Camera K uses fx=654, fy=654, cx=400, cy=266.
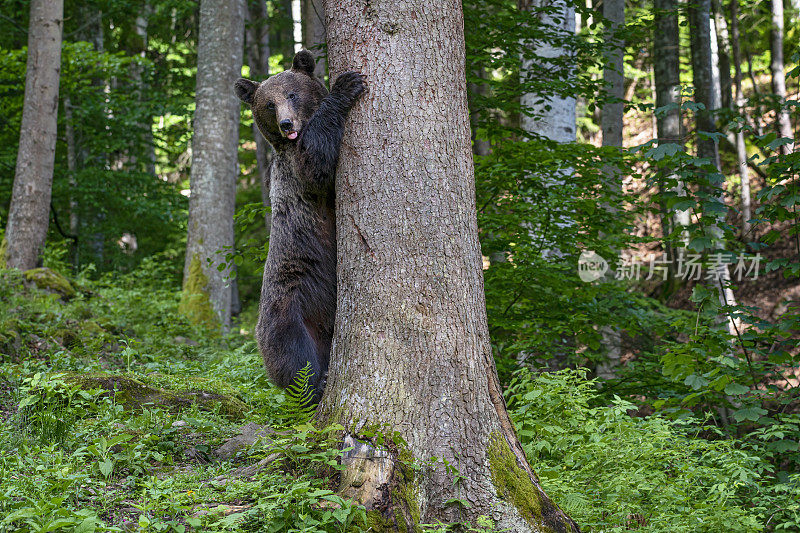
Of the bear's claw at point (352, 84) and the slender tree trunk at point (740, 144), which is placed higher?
the slender tree trunk at point (740, 144)

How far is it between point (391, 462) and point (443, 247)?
110 cm

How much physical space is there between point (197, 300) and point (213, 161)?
2.40m

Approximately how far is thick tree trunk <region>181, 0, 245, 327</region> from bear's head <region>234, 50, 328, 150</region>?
18.2 ft

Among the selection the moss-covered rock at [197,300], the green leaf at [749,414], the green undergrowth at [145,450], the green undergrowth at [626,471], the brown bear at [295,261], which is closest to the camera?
the green undergrowth at [145,450]

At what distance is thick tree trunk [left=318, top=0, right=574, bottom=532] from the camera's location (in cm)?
315

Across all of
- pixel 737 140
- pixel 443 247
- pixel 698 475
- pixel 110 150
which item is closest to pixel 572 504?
pixel 698 475

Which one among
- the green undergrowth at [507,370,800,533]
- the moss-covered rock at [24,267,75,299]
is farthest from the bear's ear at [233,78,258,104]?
the moss-covered rock at [24,267,75,299]

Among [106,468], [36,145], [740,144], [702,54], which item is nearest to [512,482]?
[106,468]

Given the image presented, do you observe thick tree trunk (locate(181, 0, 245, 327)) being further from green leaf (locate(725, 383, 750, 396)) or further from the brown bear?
green leaf (locate(725, 383, 750, 396))

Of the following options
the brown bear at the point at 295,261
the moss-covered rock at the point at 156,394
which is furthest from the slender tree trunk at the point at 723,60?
the moss-covered rock at the point at 156,394

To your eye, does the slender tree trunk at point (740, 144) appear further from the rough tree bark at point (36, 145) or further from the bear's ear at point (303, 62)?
the rough tree bark at point (36, 145)

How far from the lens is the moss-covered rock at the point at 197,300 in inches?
415

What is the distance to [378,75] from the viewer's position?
3.59 meters

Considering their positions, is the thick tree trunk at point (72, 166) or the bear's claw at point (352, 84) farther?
the thick tree trunk at point (72, 166)
